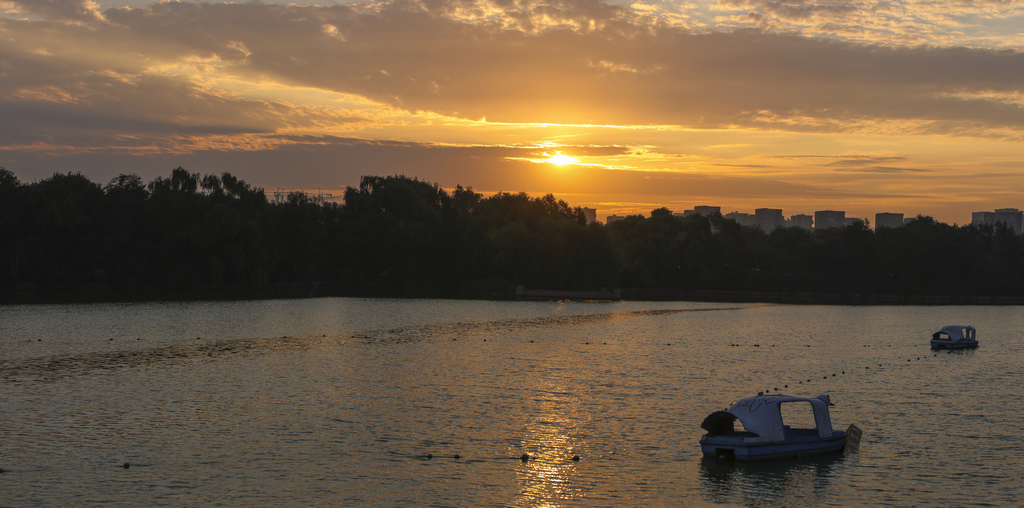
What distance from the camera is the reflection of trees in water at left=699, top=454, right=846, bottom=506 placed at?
24078mm

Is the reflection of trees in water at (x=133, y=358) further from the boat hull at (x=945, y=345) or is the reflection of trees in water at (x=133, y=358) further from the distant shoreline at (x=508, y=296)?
the boat hull at (x=945, y=345)

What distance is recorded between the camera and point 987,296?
173750 mm

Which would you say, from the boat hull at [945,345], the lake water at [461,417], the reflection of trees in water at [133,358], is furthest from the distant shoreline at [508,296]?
the boat hull at [945,345]

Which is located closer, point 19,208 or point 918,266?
point 19,208

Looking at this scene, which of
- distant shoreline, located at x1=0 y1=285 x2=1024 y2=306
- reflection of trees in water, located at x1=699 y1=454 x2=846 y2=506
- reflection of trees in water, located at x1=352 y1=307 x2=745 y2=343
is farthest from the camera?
distant shoreline, located at x1=0 y1=285 x2=1024 y2=306

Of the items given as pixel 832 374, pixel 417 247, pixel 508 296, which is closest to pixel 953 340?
pixel 832 374

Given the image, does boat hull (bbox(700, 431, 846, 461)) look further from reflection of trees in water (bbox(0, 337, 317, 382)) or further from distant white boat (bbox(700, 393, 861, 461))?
reflection of trees in water (bbox(0, 337, 317, 382))

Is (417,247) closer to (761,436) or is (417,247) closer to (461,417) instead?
(461,417)

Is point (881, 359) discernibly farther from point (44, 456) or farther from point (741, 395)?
point (44, 456)

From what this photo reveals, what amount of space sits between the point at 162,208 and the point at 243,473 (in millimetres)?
101919

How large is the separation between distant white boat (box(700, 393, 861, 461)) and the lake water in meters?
0.60

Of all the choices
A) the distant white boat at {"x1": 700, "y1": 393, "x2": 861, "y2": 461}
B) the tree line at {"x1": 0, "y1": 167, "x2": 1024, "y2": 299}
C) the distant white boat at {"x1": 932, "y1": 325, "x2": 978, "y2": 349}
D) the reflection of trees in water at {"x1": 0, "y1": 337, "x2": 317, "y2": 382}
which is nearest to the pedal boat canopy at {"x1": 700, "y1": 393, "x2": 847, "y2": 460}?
the distant white boat at {"x1": 700, "y1": 393, "x2": 861, "y2": 461}

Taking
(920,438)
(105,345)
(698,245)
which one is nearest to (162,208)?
(105,345)

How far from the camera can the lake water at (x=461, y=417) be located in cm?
2419
